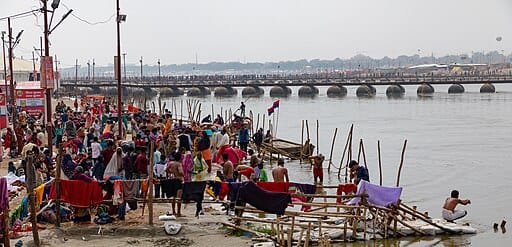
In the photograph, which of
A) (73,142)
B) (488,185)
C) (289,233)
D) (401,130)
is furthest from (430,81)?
(289,233)

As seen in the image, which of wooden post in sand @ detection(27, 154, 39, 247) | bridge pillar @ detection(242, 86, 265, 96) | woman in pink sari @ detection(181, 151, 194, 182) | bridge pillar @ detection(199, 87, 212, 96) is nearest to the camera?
wooden post in sand @ detection(27, 154, 39, 247)

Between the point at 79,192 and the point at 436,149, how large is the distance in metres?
27.5

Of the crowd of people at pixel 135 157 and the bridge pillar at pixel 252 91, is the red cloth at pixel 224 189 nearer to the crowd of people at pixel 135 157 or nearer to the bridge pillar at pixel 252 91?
the crowd of people at pixel 135 157

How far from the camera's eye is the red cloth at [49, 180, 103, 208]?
14.4 m

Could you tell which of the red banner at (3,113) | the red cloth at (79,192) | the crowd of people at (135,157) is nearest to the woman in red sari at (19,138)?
the crowd of people at (135,157)

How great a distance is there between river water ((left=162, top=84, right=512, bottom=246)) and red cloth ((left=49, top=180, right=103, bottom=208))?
6536 mm

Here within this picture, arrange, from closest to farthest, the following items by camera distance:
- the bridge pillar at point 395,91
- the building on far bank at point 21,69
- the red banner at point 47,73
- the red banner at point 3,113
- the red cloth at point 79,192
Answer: the red cloth at point 79,192, the red banner at point 47,73, the red banner at point 3,113, the building on far bank at point 21,69, the bridge pillar at point 395,91

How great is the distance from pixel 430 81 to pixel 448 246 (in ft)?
288

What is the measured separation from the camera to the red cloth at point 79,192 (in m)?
14.4

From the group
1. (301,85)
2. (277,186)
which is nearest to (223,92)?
(301,85)

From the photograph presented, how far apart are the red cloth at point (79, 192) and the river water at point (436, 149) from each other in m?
6.54

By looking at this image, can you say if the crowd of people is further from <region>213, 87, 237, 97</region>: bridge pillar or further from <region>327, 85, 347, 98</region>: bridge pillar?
<region>213, 87, 237, 97</region>: bridge pillar

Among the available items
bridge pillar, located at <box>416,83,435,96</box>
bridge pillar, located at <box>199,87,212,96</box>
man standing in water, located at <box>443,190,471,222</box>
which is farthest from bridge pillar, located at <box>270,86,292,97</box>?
man standing in water, located at <box>443,190,471,222</box>

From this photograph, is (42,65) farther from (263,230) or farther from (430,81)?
(430,81)
